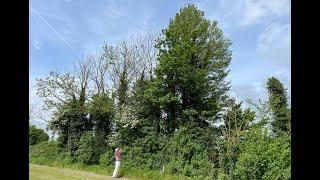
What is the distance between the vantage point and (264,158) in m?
9.10

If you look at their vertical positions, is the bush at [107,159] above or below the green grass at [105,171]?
above

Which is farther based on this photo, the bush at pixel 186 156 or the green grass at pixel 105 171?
the green grass at pixel 105 171

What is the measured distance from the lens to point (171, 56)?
14.8m

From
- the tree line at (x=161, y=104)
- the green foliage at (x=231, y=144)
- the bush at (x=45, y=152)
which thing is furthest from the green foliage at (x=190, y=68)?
the bush at (x=45, y=152)

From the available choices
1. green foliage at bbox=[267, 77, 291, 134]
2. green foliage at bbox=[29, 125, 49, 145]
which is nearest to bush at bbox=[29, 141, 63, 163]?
green foliage at bbox=[29, 125, 49, 145]

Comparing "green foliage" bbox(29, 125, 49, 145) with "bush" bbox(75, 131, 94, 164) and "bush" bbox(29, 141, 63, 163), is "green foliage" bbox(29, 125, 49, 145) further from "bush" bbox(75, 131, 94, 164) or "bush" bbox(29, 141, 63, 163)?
"bush" bbox(75, 131, 94, 164)

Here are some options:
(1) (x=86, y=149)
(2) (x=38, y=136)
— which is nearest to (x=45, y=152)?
(2) (x=38, y=136)

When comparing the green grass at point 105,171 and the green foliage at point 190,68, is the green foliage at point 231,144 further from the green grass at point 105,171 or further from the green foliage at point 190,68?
the green foliage at point 190,68

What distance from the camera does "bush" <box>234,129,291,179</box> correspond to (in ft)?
29.0

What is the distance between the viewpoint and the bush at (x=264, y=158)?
8836mm

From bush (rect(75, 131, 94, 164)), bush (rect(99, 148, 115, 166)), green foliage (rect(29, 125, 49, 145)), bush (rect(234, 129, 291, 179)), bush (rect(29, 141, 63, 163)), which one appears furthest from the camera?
green foliage (rect(29, 125, 49, 145))

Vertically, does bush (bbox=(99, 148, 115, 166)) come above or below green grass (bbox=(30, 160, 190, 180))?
above
